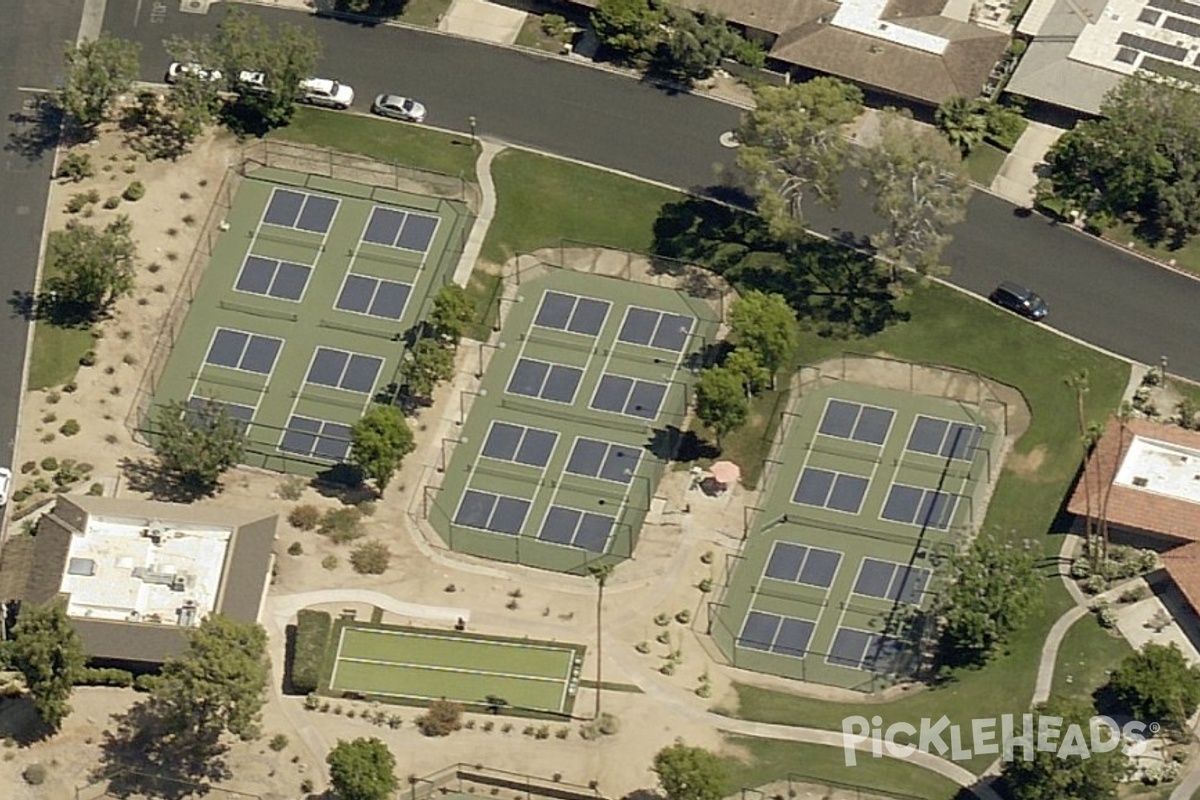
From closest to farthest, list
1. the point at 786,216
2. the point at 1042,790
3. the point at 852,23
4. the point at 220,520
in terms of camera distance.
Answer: the point at 1042,790 < the point at 220,520 < the point at 786,216 < the point at 852,23

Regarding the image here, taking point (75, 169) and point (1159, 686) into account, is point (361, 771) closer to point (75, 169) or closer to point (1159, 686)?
point (1159, 686)

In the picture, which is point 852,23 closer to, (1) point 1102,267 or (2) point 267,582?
(1) point 1102,267

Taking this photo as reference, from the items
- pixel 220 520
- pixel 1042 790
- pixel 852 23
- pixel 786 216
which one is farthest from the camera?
pixel 852 23

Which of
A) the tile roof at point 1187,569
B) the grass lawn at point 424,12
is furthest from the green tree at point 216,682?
the tile roof at point 1187,569

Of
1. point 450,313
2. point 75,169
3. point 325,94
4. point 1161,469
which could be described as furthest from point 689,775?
point 75,169

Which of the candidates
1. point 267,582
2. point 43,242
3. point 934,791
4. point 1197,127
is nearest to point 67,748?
point 267,582

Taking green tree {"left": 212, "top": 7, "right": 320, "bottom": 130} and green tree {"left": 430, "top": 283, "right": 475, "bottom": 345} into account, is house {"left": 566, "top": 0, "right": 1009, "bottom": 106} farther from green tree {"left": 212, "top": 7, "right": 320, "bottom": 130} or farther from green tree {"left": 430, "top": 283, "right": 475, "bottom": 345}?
green tree {"left": 430, "top": 283, "right": 475, "bottom": 345}

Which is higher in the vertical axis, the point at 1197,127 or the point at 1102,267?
the point at 1197,127

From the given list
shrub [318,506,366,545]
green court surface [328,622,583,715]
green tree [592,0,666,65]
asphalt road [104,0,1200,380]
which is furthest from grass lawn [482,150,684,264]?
green court surface [328,622,583,715]
